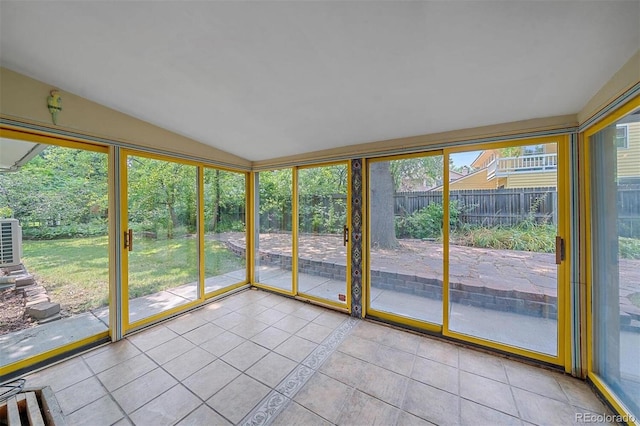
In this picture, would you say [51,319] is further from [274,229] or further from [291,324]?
[274,229]

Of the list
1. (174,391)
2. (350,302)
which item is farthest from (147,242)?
(350,302)

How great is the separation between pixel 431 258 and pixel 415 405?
4.71 feet

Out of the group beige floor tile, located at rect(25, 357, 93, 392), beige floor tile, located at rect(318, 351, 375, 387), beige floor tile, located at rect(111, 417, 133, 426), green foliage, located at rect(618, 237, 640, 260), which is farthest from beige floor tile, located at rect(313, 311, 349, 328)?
green foliage, located at rect(618, 237, 640, 260)

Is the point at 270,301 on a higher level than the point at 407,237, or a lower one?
lower

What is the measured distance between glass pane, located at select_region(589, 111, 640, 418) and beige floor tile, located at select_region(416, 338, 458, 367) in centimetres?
98

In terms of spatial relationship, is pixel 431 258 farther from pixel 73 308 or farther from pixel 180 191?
pixel 73 308

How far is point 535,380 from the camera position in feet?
6.40

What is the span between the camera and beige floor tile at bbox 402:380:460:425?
5.25 feet

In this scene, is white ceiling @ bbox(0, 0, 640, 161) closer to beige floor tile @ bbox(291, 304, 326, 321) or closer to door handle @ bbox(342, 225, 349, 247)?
door handle @ bbox(342, 225, 349, 247)

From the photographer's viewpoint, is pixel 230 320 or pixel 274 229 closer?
pixel 230 320

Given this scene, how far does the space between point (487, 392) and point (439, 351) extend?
537mm

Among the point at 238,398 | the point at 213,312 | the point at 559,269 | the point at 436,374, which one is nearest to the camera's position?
the point at 238,398

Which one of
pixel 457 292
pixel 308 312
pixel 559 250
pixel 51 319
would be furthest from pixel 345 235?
pixel 51 319

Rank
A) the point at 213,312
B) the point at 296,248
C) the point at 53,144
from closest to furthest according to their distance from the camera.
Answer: the point at 53,144
the point at 213,312
the point at 296,248
